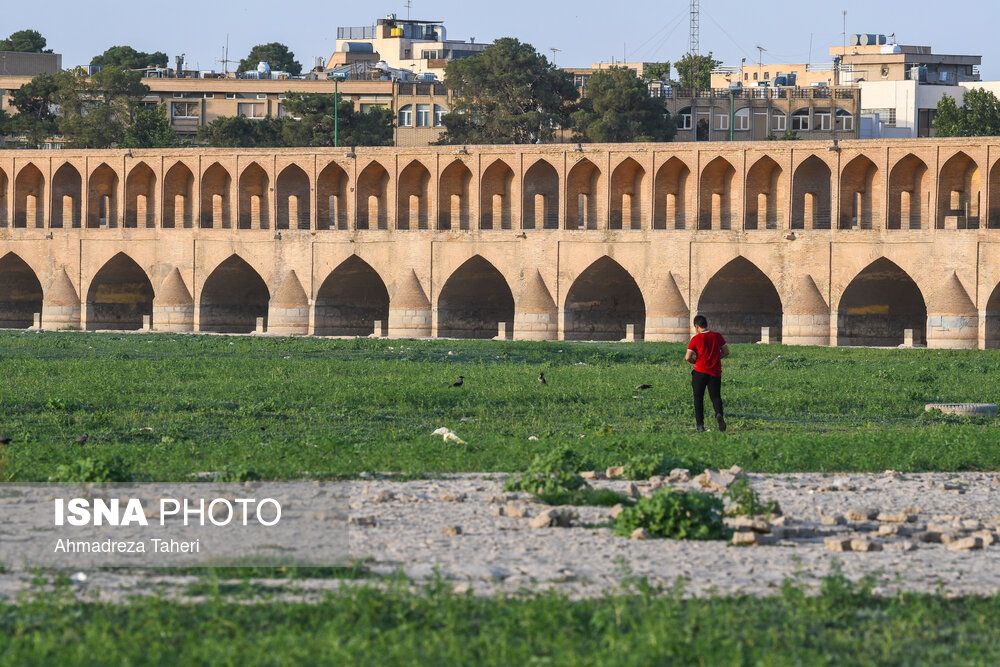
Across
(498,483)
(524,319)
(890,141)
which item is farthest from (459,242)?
(498,483)

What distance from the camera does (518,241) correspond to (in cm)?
4669

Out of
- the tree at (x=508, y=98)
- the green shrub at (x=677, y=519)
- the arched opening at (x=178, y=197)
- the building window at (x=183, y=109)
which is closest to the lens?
the green shrub at (x=677, y=519)

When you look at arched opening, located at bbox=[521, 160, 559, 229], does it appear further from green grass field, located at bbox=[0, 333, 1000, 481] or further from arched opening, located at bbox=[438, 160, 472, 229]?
green grass field, located at bbox=[0, 333, 1000, 481]

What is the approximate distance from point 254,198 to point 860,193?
60.2 feet

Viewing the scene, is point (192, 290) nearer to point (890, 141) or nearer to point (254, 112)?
point (890, 141)

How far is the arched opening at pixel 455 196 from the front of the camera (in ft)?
161

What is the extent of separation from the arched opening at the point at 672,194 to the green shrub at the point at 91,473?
34.2 metres

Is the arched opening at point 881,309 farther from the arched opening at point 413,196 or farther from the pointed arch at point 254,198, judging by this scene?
the pointed arch at point 254,198

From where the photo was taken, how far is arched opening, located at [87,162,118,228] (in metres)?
52.3

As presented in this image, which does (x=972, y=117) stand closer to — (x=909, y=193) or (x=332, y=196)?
(x=909, y=193)

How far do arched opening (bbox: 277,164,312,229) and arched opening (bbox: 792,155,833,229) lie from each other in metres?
14.5

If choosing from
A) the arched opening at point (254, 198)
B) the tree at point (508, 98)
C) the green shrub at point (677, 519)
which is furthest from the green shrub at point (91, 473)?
the tree at point (508, 98)

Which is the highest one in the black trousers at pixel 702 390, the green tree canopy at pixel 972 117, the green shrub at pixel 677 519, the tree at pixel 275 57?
the tree at pixel 275 57

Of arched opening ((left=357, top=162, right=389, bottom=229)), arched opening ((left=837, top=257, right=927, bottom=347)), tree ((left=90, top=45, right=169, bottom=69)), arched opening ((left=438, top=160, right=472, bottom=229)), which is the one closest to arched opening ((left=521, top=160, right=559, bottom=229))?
arched opening ((left=438, top=160, right=472, bottom=229))
